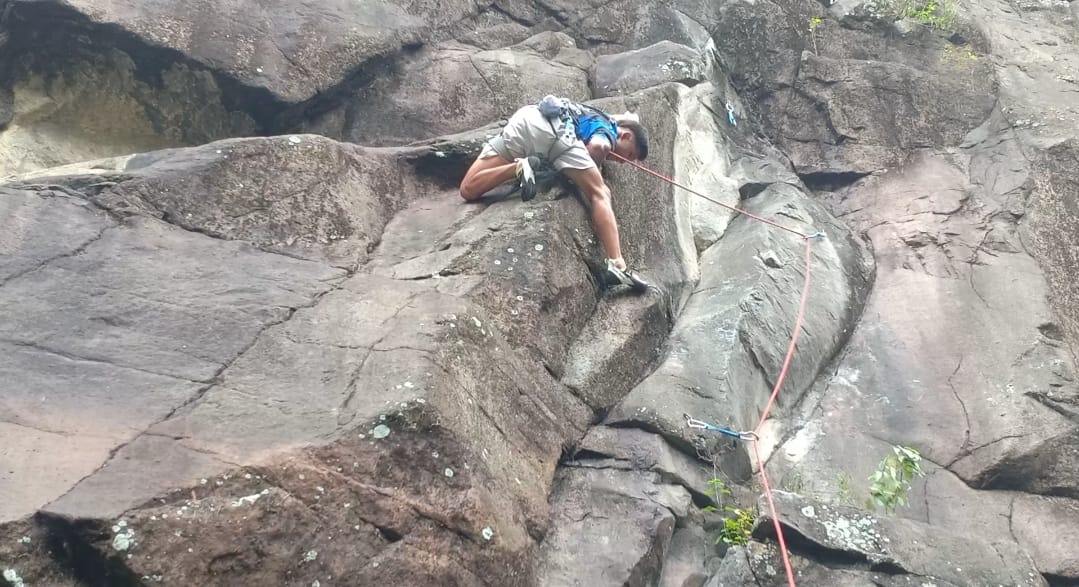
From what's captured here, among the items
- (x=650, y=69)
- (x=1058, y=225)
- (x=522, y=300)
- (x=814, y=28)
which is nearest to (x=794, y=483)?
(x=522, y=300)

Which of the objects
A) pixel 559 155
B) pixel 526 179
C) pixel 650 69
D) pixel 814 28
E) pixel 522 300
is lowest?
pixel 522 300

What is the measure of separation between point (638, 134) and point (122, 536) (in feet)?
16.6

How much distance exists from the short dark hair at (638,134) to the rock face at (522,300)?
1.24 feet

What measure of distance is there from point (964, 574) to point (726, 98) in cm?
657

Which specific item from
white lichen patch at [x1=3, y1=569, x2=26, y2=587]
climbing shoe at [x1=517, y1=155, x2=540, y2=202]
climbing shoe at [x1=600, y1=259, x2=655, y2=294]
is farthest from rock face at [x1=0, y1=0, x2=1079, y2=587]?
climbing shoe at [x1=517, y1=155, x2=540, y2=202]

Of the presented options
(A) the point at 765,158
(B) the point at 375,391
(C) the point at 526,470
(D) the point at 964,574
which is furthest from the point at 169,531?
(A) the point at 765,158

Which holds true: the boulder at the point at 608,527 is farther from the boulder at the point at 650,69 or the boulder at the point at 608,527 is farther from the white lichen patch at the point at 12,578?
the boulder at the point at 650,69

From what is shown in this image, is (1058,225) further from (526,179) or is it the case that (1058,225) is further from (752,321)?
(526,179)

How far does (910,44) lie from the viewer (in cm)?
1010

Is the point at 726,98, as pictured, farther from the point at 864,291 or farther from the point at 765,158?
the point at 864,291

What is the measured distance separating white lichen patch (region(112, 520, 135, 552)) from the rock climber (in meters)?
3.85

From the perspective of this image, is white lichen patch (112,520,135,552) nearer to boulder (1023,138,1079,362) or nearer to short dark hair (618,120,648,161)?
short dark hair (618,120,648,161)

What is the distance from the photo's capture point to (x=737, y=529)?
16.4ft

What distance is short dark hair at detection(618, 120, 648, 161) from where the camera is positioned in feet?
23.0
